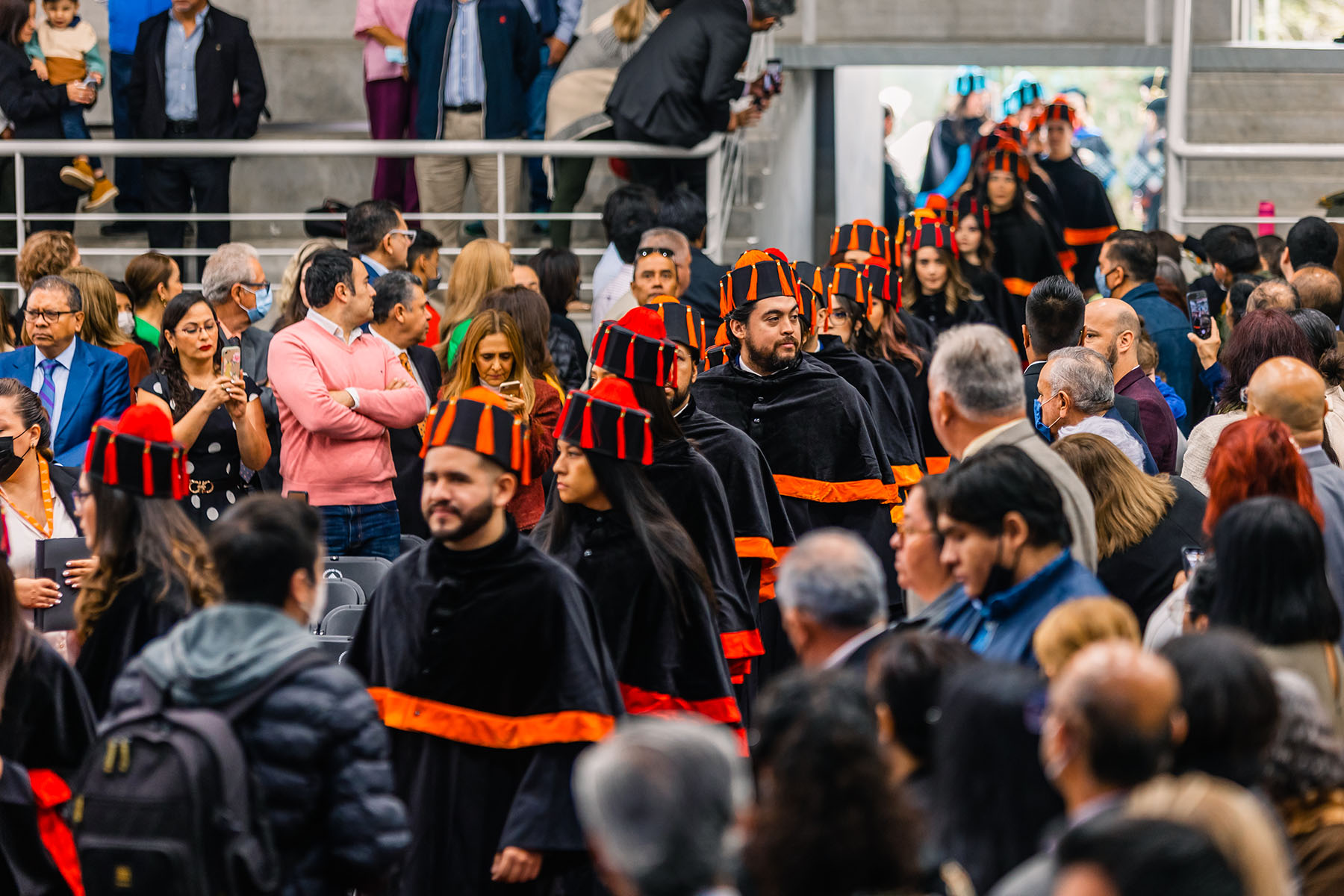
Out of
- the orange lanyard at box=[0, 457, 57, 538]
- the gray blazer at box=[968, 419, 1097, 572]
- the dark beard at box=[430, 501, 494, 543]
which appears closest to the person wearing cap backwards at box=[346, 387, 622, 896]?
the dark beard at box=[430, 501, 494, 543]

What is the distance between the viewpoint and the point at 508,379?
702 cm

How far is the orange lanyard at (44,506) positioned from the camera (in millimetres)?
5875

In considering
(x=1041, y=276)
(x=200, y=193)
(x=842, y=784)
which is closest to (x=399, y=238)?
(x=200, y=193)

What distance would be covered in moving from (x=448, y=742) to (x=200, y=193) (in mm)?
7866

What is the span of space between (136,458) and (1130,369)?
4.23 metres

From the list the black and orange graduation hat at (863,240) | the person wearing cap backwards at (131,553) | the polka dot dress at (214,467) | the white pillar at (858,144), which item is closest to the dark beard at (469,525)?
the person wearing cap backwards at (131,553)

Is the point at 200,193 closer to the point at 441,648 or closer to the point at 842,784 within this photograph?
the point at 441,648

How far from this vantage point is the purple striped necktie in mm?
7453

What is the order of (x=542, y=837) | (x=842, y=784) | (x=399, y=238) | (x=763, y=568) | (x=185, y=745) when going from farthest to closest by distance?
(x=399, y=238) → (x=763, y=568) → (x=542, y=837) → (x=185, y=745) → (x=842, y=784)

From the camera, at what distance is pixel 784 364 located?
727cm

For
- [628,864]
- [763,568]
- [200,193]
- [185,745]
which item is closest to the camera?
[628,864]

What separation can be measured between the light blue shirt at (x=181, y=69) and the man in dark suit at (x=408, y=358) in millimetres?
3989

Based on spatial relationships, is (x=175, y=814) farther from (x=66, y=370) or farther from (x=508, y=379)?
(x=66, y=370)

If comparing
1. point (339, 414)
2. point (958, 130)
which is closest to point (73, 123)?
point (339, 414)
